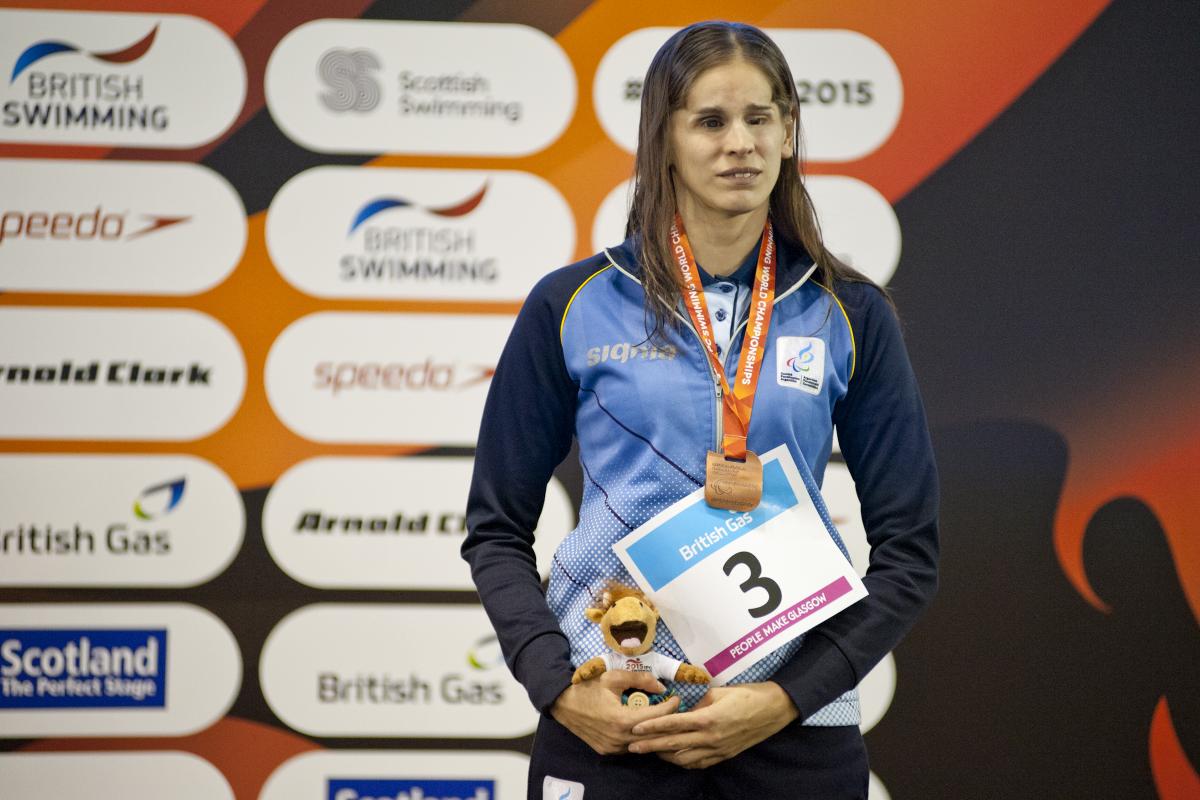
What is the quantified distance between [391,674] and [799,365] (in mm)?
1717

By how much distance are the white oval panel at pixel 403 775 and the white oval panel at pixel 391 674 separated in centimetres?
6

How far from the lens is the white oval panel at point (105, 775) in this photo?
8.88 feet

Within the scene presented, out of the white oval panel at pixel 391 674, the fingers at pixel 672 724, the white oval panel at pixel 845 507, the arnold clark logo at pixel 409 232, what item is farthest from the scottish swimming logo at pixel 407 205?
the fingers at pixel 672 724

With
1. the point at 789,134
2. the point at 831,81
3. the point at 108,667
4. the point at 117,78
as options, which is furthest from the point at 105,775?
the point at 831,81

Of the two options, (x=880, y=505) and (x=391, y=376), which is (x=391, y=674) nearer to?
(x=391, y=376)

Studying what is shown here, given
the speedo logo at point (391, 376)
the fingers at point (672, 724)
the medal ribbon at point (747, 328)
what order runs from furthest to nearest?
the speedo logo at point (391, 376), the medal ribbon at point (747, 328), the fingers at point (672, 724)

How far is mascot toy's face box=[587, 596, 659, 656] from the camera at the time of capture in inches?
47.6

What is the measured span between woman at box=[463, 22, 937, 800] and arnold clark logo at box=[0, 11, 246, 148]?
64.7 inches

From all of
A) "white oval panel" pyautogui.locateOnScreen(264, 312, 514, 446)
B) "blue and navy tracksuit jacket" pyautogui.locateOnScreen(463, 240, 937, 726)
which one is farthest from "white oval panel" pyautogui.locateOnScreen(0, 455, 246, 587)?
"blue and navy tracksuit jacket" pyautogui.locateOnScreen(463, 240, 937, 726)

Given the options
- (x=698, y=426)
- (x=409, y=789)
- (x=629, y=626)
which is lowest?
(x=409, y=789)

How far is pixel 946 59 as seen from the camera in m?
2.68

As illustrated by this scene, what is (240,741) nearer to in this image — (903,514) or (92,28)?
(92,28)

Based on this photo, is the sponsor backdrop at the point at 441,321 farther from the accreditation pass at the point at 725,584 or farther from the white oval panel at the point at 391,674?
the accreditation pass at the point at 725,584

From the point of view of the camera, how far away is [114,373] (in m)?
2.68
